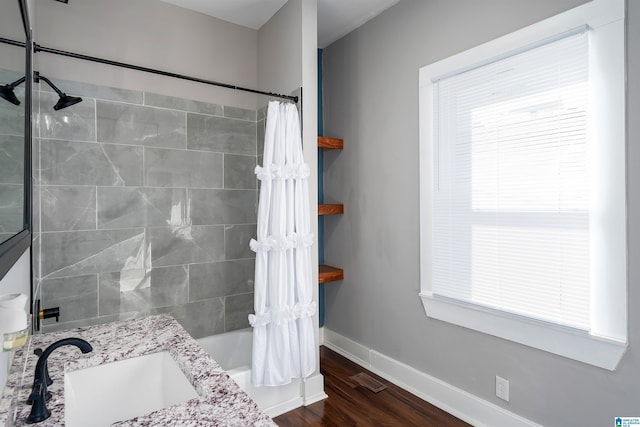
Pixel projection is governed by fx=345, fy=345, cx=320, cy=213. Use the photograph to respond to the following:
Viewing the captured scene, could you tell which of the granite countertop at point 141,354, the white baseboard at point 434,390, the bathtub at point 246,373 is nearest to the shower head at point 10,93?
the granite countertop at point 141,354

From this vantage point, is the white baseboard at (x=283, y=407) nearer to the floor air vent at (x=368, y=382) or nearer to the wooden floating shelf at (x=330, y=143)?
the floor air vent at (x=368, y=382)

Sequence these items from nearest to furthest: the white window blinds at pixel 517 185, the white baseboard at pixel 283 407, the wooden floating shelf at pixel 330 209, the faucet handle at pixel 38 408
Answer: the faucet handle at pixel 38 408
the white window blinds at pixel 517 185
the white baseboard at pixel 283 407
the wooden floating shelf at pixel 330 209

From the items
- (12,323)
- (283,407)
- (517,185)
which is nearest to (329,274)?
(283,407)

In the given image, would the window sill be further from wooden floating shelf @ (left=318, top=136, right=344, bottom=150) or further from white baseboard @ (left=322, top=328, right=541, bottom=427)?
wooden floating shelf @ (left=318, top=136, right=344, bottom=150)

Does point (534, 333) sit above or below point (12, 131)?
below

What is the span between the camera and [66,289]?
2.14 m

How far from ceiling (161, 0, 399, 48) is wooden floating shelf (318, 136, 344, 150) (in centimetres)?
92

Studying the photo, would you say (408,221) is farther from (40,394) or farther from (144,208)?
(40,394)

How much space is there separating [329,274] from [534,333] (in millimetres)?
1530

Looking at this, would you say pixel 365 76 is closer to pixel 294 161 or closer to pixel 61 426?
pixel 294 161

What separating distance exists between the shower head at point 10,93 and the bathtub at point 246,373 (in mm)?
1742

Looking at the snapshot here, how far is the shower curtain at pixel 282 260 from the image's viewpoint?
2.12m

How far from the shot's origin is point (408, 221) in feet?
7.93

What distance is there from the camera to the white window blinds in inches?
63.3
